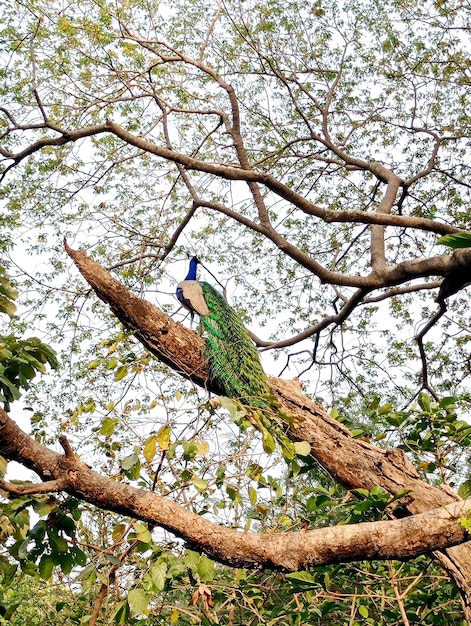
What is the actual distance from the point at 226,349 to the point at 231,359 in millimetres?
77

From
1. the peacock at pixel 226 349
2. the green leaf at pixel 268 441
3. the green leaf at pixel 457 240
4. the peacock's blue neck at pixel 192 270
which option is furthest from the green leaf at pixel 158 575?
the peacock's blue neck at pixel 192 270

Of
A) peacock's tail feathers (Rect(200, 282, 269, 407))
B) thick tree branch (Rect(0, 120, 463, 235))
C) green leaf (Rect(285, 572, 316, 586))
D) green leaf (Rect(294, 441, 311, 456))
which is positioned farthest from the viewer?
thick tree branch (Rect(0, 120, 463, 235))

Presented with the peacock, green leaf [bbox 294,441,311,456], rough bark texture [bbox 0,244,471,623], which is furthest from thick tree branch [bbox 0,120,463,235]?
green leaf [bbox 294,441,311,456]

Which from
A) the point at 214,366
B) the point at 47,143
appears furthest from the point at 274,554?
the point at 47,143

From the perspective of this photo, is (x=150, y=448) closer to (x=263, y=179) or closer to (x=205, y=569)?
(x=205, y=569)

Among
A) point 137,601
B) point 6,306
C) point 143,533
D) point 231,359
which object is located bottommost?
point 137,601

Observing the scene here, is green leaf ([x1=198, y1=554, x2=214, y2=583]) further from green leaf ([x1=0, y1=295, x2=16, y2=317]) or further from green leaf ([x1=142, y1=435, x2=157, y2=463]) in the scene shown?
green leaf ([x1=0, y1=295, x2=16, y2=317])

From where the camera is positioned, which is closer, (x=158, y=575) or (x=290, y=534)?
(x=158, y=575)

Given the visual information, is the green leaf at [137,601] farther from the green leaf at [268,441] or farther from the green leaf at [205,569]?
the green leaf at [268,441]

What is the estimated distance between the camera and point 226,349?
394 centimetres

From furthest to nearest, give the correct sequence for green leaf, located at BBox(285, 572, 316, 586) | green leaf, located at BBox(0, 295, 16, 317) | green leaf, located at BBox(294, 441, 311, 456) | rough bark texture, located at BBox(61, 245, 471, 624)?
rough bark texture, located at BBox(61, 245, 471, 624), green leaf, located at BBox(285, 572, 316, 586), green leaf, located at BBox(294, 441, 311, 456), green leaf, located at BBox(0, 295, 16, 317)

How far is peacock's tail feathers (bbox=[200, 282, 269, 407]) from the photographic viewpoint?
3763 mm

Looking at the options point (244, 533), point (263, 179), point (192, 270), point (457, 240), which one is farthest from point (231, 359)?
point (192, 270)

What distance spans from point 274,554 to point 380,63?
549 cm
